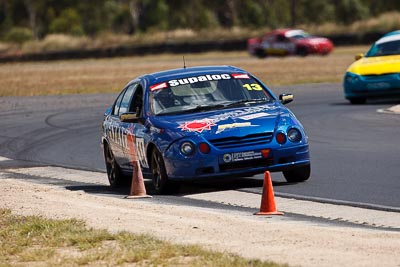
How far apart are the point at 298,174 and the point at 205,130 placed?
132 centimetres

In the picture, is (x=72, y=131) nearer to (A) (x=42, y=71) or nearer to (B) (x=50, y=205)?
(B) (x=50, y=205)

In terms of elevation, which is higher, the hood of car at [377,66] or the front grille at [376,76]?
the hood of car at [377,66]

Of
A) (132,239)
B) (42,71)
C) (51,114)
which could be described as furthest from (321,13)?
(132,239)

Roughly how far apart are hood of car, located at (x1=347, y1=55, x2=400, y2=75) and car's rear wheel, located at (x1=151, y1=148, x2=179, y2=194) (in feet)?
40.1

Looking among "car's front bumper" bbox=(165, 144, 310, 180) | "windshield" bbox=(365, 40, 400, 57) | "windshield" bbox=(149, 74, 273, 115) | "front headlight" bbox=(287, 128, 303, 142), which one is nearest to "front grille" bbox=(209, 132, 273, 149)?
"car's front bumper" bbox=(165, 144, 310, 180)

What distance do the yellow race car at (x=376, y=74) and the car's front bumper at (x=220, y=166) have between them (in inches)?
473

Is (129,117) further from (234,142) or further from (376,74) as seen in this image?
(376,74)

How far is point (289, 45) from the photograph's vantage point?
187 feet

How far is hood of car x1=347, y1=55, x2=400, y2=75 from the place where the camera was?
80.3ft

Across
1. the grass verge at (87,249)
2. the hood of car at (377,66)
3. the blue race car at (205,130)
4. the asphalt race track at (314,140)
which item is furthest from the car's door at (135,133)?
the hood of car at (377,66)

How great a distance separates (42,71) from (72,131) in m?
28.7

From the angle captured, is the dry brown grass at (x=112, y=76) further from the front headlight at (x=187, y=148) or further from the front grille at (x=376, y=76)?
the front headlight at (x=187, y=148)

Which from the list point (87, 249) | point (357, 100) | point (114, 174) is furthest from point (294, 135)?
point (357, 100)

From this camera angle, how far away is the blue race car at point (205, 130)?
12.5 m
